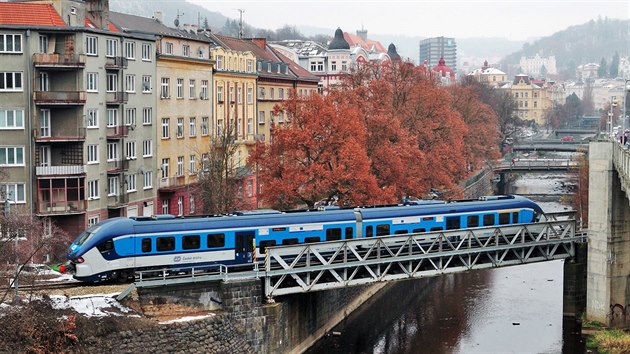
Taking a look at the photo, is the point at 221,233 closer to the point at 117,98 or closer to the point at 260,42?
the point at 117,98

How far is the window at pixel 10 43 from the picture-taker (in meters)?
57.0

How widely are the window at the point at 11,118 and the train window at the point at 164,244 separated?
1713 centimetres

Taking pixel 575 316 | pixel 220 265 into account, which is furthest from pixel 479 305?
pixel 220 265

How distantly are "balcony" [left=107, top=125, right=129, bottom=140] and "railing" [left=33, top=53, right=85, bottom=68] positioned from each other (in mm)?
5563

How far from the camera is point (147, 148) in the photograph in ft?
228

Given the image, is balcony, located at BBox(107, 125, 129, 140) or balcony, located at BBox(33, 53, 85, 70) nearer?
balcony, located at BBox(33, 53, 85, 70)

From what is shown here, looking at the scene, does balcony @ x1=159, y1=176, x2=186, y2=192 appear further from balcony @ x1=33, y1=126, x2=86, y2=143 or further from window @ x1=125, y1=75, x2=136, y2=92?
balcony @ x1=33, y1=126, x2=86, y2=143

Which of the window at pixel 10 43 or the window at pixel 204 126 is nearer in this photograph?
the window at pixel 10 43

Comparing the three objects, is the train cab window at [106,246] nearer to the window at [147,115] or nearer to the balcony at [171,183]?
the window at [147,115]

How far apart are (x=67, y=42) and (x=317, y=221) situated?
794 inches

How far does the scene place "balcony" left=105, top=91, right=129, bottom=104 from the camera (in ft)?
208

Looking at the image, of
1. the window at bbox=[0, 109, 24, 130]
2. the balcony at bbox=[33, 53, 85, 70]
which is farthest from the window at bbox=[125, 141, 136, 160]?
the window at bbox=[0, 109, 24, 130]

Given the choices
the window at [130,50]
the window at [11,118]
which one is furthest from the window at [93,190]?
the window at [130,50]

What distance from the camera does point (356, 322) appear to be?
55812mm
